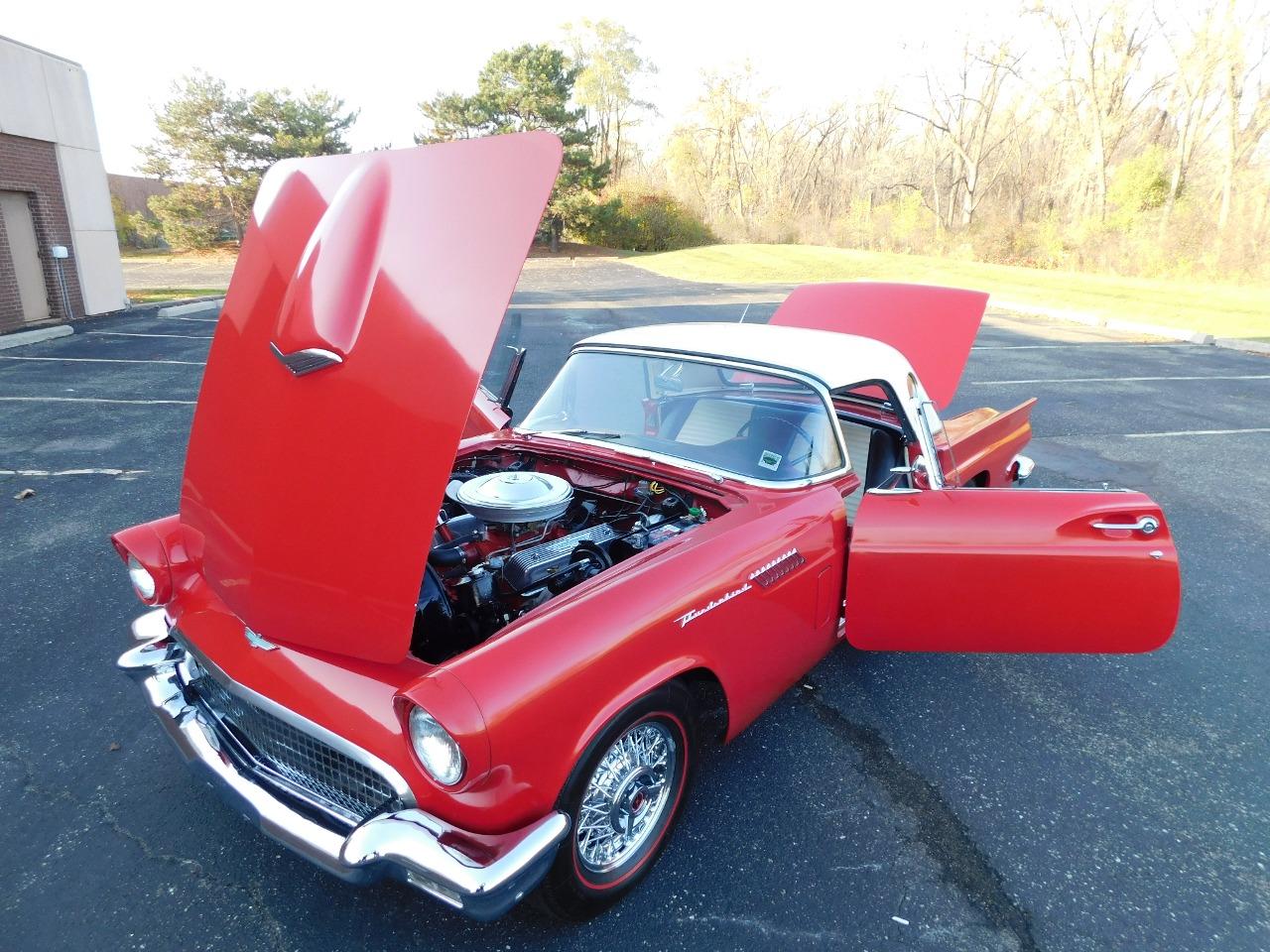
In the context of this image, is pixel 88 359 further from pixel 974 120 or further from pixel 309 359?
pixel 974 120

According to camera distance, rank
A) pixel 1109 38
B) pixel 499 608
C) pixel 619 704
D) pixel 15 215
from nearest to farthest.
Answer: pixel 619 704, pixel 499 608, pixel 15 215, pixel 1109 38

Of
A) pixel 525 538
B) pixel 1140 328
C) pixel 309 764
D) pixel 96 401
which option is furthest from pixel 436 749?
pixel 1140 328

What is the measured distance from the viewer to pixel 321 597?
1995 millimetres

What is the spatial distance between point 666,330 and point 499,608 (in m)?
1.95

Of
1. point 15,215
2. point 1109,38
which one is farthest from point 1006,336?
point 1109,38

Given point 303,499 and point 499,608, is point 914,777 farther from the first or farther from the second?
point 303,499

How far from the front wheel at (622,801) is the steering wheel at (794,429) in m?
1.18

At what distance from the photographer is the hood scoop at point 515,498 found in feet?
8.35

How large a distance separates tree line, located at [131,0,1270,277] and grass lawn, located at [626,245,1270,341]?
292 cm

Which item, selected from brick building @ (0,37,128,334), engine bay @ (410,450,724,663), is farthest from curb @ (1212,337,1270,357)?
brick building @ (0,37,128,334)

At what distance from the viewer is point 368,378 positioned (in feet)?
6.42

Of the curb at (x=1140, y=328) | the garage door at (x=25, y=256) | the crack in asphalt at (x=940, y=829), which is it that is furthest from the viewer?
the curb at (x=1140, y=328)

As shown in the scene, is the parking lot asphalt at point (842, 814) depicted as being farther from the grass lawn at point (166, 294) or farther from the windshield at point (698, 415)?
the grass lawn at point (166, 294)

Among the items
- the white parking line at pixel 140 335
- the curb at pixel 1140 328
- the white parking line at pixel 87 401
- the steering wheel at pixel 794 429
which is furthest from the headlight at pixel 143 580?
the curb at pixel 1140 328
